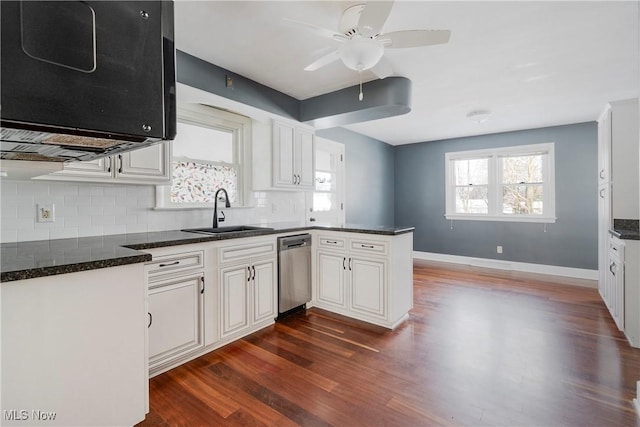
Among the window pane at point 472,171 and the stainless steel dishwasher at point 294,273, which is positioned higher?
the window pane at point 472,171

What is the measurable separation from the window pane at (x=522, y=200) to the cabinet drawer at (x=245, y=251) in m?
4.59

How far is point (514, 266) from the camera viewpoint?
5.23m

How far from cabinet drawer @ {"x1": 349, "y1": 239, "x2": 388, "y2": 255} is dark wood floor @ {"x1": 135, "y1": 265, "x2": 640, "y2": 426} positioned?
2.41 feet

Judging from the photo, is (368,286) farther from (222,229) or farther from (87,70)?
(87,70)

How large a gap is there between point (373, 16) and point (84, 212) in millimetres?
2347

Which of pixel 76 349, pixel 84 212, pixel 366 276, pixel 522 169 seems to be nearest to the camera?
pixel 76 349

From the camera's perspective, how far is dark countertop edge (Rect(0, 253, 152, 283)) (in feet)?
3.69

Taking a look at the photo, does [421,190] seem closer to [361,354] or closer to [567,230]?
[567,230]

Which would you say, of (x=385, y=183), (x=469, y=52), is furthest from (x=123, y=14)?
(x=385, y=183)

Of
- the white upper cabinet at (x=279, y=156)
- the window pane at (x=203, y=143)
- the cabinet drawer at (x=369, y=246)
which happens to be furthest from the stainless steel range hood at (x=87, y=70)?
the white upper cabinet at (x=279, y=156)

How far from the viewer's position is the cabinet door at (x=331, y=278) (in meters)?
3.10

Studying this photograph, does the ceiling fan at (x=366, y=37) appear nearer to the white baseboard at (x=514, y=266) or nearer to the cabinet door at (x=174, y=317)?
the cabinet door at (x=174, y=317)

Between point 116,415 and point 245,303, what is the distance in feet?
4.13
